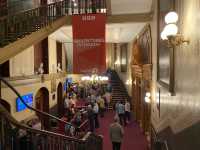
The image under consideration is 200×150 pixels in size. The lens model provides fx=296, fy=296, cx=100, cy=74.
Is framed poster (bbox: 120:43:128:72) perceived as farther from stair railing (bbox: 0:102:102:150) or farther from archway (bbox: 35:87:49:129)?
stair railing (bbox: 0:102:102:150)

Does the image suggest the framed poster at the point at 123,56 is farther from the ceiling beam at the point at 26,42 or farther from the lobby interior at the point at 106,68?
the ceiling beam at the point at 26,42

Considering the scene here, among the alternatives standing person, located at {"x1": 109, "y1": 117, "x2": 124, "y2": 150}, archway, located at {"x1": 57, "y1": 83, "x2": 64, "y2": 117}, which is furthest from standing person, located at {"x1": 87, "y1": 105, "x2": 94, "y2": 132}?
standing person, located at {"x1": 109, "y1": 117, "x2": 124, "y2": 150}

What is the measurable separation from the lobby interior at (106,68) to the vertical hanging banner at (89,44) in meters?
0.23

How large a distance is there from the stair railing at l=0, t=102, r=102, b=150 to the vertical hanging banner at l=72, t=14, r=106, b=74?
2439 mm

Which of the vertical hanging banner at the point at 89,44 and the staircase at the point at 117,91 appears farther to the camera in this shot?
the staircase at the point at 117,91

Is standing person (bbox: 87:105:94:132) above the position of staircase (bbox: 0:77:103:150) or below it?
below

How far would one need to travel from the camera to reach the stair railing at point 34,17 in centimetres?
800

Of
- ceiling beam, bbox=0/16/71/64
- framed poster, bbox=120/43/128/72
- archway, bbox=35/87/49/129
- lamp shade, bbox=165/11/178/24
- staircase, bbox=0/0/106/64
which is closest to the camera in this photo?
lamp shade, bbox=165/11/178/24

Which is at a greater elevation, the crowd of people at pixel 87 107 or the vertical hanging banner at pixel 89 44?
the vertical hanging banner at pixel 89 44

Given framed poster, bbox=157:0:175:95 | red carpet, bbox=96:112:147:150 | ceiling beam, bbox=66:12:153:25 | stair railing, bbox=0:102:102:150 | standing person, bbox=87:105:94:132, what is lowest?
red carpet, bbox=96:112:147:150

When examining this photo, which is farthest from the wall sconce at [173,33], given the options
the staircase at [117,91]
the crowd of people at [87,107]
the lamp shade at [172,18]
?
the staircase at [117,91]

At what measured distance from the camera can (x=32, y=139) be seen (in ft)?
17.3

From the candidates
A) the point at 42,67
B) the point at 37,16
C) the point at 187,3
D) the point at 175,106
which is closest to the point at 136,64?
the point at 42,67

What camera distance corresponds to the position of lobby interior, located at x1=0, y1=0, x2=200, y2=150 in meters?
4.41
